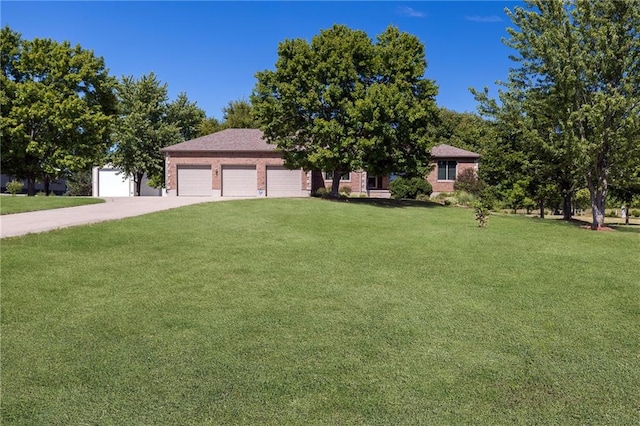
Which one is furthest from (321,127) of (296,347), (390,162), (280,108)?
(296,347)

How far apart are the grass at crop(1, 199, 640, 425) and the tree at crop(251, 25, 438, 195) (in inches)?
446

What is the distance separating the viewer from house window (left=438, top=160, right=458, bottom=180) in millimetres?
35250

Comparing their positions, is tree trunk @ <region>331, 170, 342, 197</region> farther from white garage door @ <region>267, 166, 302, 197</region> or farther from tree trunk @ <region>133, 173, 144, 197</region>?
tree trunk @ <region>133, 173, 144, 197</region>

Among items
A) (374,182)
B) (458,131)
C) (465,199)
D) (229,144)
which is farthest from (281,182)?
(458,131)

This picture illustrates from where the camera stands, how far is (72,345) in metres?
4.69

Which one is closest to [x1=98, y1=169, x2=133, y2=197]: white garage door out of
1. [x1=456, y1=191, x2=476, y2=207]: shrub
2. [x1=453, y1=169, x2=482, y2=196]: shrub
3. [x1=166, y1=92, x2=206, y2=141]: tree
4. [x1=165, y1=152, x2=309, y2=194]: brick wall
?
[x1=166, y1=92, x2=206, y2=141]: tree

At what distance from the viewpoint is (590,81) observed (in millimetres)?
14133

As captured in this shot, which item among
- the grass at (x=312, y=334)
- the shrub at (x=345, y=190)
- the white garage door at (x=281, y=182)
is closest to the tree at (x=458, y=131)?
the shrub at (x=345, y=190)

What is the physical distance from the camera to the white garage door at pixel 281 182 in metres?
30.3

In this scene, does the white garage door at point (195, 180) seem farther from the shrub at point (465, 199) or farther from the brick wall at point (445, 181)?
the brick wall at point (445, 181)

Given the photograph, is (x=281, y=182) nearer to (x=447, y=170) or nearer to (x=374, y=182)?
(x=374, y=182)

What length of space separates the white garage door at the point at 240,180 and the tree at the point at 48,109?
834cm

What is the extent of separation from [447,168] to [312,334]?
32451mm

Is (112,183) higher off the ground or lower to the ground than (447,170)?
lower
